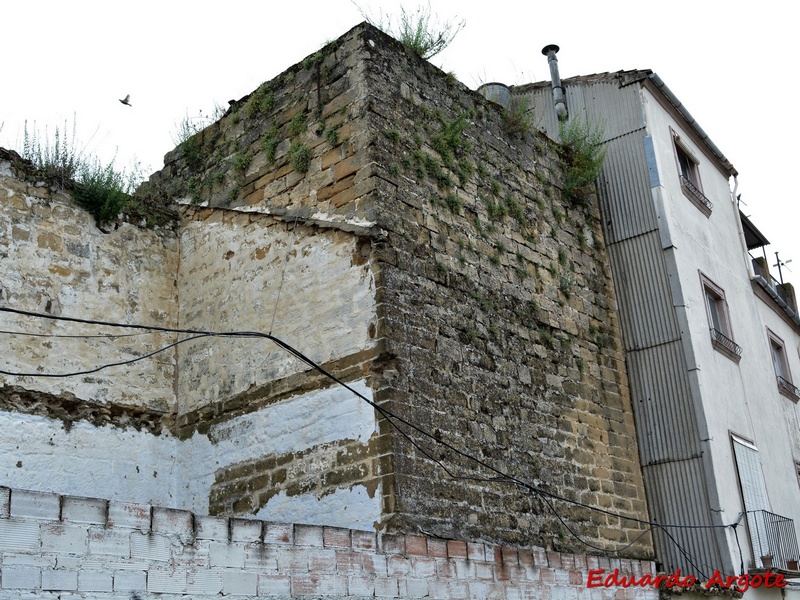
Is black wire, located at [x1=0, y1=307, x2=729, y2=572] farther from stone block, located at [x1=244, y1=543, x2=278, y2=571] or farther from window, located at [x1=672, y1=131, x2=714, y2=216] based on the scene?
window, located at [x1=672, y1=131, x2=714, y2=216]

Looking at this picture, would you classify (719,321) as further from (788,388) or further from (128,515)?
(128,515)

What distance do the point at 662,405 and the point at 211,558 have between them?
6.17m

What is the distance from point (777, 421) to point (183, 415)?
7.58 metres

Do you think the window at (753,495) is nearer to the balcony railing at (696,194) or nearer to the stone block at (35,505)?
the balcony railing at (696,194)

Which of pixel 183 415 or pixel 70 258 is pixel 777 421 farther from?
pixel 70 258

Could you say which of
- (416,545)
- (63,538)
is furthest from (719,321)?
(63,538)

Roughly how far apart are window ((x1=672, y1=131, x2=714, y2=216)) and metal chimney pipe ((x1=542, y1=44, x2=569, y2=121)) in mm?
1419

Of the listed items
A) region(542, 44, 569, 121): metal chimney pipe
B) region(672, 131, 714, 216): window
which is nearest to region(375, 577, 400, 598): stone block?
region(672, 131, 714, 216): window

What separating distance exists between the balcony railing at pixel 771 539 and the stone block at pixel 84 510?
7195 mm

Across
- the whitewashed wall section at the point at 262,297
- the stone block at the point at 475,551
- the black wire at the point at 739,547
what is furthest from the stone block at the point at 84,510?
the black wire at the point at 739,547

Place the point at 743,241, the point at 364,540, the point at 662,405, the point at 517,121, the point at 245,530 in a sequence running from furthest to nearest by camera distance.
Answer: the point at 743,241 < the point at 517,121 < the point at 662,405 < the point at 364,540 < the point at 245,530

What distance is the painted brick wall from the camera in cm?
437

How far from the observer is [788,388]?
13195 millimetres

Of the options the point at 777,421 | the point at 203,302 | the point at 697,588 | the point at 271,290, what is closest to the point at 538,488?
the point at 697,588
